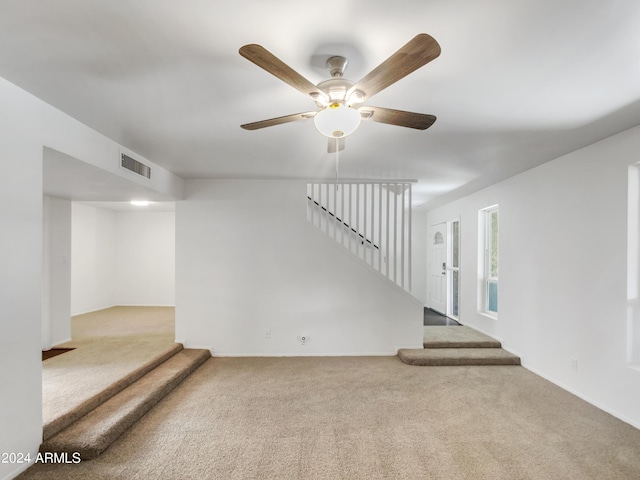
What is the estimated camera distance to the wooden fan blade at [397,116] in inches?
70.5

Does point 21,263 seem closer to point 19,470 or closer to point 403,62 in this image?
point 19,470

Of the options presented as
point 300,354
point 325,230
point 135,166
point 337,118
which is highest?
point 135,166

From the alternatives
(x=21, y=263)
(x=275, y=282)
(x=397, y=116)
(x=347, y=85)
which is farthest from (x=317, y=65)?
(x=275, y=282)

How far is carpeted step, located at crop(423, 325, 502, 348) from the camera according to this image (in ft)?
14.9

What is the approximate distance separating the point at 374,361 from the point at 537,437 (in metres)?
2.00

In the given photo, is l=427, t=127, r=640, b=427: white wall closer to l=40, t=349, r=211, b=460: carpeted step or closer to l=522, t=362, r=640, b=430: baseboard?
l=522, t=362, r=640, b=430: baseboard

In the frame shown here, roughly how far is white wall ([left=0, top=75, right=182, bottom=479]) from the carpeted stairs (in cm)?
368

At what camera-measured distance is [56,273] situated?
14.0 feet

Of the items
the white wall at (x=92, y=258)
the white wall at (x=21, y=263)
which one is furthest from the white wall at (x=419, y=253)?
the white wall at (x=92, y=258)

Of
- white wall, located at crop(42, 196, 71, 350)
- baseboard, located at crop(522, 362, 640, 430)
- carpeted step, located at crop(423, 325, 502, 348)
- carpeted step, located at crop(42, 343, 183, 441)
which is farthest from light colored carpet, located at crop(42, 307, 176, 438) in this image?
baseboard, located at crop(522, 362, 640, 430)

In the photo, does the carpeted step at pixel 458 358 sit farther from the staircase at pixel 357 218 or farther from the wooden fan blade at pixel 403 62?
the wooden fan blade at pixel 403 62

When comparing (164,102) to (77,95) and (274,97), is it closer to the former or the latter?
(77,95)

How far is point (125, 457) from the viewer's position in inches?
89.8

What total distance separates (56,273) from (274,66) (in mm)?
4484
